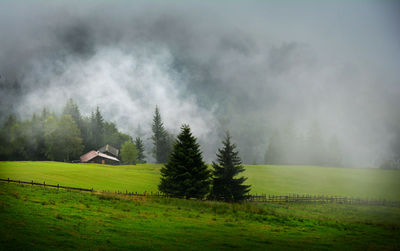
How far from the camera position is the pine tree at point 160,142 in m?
110

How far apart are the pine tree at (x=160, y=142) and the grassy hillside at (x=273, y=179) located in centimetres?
3798

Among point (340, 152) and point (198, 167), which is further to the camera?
point (340, 152)

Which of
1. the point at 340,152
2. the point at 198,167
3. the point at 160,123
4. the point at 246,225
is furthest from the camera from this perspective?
the point at 160,123

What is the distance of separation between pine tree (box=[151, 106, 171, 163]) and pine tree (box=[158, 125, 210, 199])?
68824mm

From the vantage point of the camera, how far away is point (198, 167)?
39469 mm

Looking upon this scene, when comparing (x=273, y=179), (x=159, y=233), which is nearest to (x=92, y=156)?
(x=273, y=179)

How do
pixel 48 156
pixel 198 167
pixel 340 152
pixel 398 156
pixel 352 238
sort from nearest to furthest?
pixel 352 238
pixel 198 167
pixel 398 156
pixel 48 156
pixel 340 152

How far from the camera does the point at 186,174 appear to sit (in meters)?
38.5

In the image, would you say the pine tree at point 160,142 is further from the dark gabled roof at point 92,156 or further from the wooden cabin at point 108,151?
the dark gabled roof at point 92,156

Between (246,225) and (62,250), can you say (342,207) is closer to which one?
(246,225)

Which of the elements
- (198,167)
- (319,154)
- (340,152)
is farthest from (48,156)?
(340,152)

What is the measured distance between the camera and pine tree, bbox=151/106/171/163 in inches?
4338

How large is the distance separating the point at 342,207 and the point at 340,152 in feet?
232

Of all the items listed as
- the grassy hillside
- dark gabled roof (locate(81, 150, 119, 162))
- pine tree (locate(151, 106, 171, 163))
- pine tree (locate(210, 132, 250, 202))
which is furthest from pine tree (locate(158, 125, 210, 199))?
dark gabled roof (locate(81, 150, 119, 162))
